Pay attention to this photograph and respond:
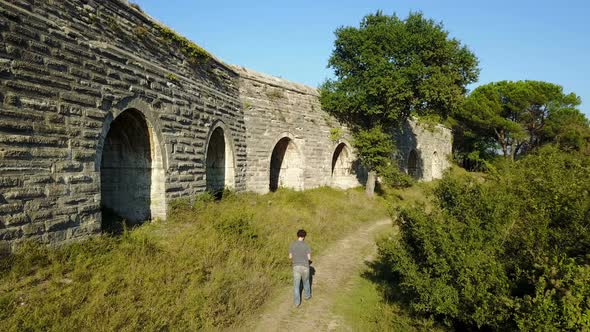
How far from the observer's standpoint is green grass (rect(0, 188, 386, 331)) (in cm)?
392

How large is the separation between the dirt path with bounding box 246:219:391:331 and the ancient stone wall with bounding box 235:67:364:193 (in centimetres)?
461

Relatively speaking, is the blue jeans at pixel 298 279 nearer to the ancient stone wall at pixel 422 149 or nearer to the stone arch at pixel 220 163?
the stone arch at pixel 220 163

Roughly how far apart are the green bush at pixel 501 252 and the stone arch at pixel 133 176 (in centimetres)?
520

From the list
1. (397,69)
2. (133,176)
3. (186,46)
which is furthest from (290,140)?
(133,176)

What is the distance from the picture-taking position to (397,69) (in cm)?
1391

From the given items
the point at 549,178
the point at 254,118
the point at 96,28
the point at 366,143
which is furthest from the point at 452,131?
the point at 96,28

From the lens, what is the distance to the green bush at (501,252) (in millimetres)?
3541

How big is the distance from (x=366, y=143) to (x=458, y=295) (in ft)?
35.3

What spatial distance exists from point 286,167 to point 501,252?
10.9m

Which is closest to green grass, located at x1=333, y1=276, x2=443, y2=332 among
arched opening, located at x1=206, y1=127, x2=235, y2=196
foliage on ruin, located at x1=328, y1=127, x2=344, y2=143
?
arched opening, located at x1=206, y1=127, x2=235, y2=196

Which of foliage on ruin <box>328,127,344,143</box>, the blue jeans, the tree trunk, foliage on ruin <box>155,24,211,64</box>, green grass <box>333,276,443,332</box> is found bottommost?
green grass <box>333,276,443,332</box>

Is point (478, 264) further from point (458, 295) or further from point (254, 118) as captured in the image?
point (254, 118)

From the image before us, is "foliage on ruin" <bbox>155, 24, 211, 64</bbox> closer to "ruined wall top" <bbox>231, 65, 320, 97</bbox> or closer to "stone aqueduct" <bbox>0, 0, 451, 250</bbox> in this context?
"stone aqueduct" <bbox>0, 0, 451, 250</bbox>

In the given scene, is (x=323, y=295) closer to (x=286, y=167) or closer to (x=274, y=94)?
(x=286, y=167)
